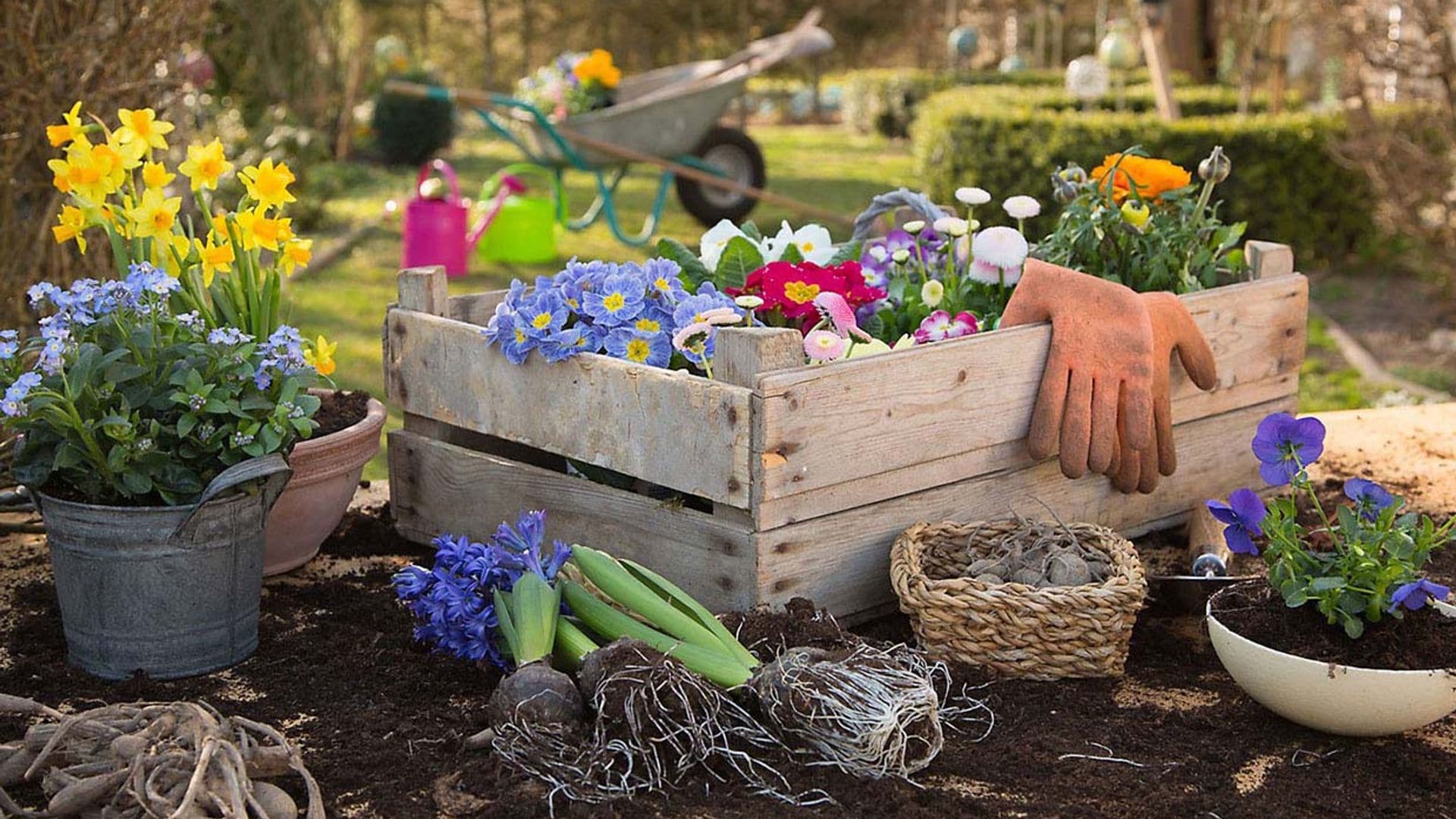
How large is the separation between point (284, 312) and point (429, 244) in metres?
3.82

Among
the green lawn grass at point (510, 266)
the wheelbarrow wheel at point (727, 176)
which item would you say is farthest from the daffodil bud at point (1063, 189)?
the wheelbarrow wheel at point (727, 176)

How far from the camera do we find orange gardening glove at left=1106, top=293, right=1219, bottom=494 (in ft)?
9.59

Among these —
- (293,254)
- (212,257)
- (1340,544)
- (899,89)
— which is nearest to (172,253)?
(212,257)

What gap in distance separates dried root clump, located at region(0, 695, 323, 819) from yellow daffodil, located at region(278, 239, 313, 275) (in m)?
0.93

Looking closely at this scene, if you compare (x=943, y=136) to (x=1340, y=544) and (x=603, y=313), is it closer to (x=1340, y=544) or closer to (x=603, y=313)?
(x=603, y=313)

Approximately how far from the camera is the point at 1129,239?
10.5ft

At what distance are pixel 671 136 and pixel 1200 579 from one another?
19.5 feet

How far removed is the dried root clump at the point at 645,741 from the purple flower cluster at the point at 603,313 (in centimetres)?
77

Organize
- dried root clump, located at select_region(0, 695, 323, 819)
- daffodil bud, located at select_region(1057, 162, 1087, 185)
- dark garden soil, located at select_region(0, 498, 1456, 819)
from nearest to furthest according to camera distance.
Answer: dried root clump, located at select_region(0, 695, 323, 819), dark garden soil, located at select_region(0, 498, 1456, 819), daffodil bud, located at select_region(1057, 162, 1087, 185)

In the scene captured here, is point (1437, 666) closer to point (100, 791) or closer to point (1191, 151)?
point (100, 791)

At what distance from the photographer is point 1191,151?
23.9 feet

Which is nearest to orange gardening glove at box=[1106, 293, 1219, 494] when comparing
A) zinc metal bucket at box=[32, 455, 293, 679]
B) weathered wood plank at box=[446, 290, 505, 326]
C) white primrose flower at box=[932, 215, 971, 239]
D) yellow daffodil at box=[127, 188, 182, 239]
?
white primrose flower at box=[932, 215, 971, 239]

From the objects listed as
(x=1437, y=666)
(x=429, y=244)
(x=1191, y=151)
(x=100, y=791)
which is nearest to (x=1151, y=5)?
(x=1191, y=151)

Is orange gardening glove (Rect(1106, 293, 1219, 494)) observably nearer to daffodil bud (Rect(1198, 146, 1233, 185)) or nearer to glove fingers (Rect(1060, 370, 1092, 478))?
glove fingers (Rect(1060, 370, 1092, 478))
